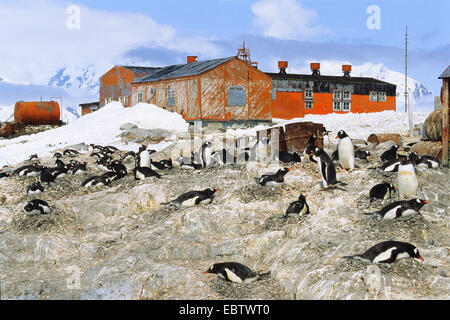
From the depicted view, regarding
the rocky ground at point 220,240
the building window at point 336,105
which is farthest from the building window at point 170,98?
the rocky ground at point 220,240

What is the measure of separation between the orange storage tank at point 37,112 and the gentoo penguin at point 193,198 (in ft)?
107

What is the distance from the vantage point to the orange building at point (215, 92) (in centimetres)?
3666

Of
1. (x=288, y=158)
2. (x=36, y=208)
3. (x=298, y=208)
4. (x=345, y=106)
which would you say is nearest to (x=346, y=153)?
(x=288, y=158)

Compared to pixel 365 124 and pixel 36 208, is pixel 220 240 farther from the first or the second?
pixel 365 124

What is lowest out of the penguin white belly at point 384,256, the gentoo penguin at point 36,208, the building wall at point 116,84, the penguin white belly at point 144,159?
the penguin white belly at point 384,256

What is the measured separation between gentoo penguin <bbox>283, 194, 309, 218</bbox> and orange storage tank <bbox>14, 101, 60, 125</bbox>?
116 ft

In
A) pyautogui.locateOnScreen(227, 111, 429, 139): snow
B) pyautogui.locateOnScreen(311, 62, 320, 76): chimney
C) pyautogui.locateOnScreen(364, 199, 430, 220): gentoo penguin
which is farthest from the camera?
pyautogui.locateOnScreen(311, 62, 320, 76): chimney

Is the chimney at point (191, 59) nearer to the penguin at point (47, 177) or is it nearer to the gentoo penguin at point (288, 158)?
the penguin at point (47, 177)

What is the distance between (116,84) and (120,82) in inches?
28.1

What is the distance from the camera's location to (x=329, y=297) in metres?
9.59

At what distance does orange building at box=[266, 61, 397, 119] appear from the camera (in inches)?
1786

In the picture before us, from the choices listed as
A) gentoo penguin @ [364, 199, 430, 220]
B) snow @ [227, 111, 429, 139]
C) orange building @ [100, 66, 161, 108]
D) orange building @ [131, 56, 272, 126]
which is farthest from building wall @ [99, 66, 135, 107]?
gentoo penguin @ [364, 199, 430, 220]

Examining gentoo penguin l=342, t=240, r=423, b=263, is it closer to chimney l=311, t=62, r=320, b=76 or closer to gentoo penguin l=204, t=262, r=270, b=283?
gentoo penguin l=204, t=262, r=270, b=283
